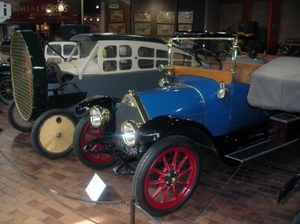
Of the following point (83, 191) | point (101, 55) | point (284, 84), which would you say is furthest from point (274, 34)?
point (83, 191)

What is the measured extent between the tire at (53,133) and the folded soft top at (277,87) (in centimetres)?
227

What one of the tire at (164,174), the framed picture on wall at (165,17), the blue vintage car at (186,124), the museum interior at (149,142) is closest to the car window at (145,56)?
the museum interior at (149,142)

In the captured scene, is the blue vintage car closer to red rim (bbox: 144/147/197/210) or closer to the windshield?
red rim (bbox: 144/147/197/210)

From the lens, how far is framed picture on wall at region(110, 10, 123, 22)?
1198cm

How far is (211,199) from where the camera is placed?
3049mm

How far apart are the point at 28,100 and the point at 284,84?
2.98m

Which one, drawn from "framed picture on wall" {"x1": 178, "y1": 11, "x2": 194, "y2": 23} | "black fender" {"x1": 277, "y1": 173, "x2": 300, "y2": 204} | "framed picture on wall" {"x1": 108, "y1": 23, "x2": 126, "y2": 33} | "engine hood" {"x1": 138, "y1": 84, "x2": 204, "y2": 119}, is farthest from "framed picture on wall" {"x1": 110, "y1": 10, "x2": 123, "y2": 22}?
"black fender" {"x1": 277, "y1": 173, "x2": 300, "y2": 204}

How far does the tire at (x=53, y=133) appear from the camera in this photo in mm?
3820

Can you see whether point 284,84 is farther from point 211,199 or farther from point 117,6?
point 117,6

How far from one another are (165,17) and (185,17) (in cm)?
80

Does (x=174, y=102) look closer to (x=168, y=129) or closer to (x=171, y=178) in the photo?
(x=168, y=129)

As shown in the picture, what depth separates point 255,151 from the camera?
3299 millimetres

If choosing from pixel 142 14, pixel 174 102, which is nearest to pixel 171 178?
pixel 174 102

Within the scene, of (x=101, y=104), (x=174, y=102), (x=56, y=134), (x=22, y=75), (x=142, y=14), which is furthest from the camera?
(x=142, y=14)
